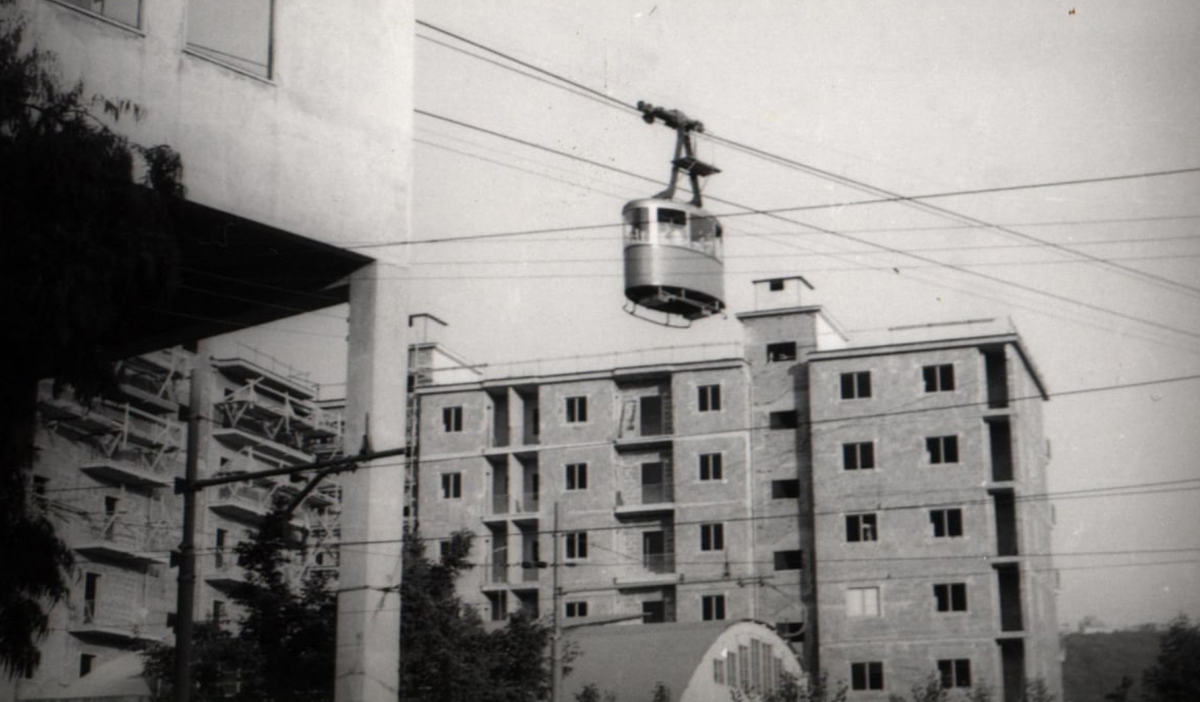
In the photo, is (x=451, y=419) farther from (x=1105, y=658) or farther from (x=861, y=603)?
(x=1105, y=658)

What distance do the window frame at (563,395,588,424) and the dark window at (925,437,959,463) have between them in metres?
15.1

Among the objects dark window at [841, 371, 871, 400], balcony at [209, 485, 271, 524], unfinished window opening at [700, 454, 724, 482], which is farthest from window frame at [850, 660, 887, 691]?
balcony at [209, 485, 271, 524]

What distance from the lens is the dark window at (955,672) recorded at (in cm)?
5988

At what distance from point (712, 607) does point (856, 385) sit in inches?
422

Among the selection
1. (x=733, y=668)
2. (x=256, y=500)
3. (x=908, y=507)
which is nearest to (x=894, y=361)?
(x=908, y=507)

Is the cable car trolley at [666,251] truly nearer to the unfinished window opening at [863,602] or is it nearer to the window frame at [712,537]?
the unfinished window opening at [863,602]

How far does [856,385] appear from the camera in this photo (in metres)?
63.9

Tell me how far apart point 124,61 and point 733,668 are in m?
36.6

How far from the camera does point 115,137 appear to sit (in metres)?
15.5

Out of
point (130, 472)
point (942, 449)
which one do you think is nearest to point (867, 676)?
point (942, 449)

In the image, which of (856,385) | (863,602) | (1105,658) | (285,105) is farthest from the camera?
(1105,658)

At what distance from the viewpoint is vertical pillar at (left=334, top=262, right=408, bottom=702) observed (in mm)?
21672

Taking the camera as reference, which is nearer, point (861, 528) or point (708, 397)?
point (861, 528)

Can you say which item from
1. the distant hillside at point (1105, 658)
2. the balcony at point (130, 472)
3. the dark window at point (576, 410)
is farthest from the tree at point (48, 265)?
the distant hillside at point (1105, 658)
